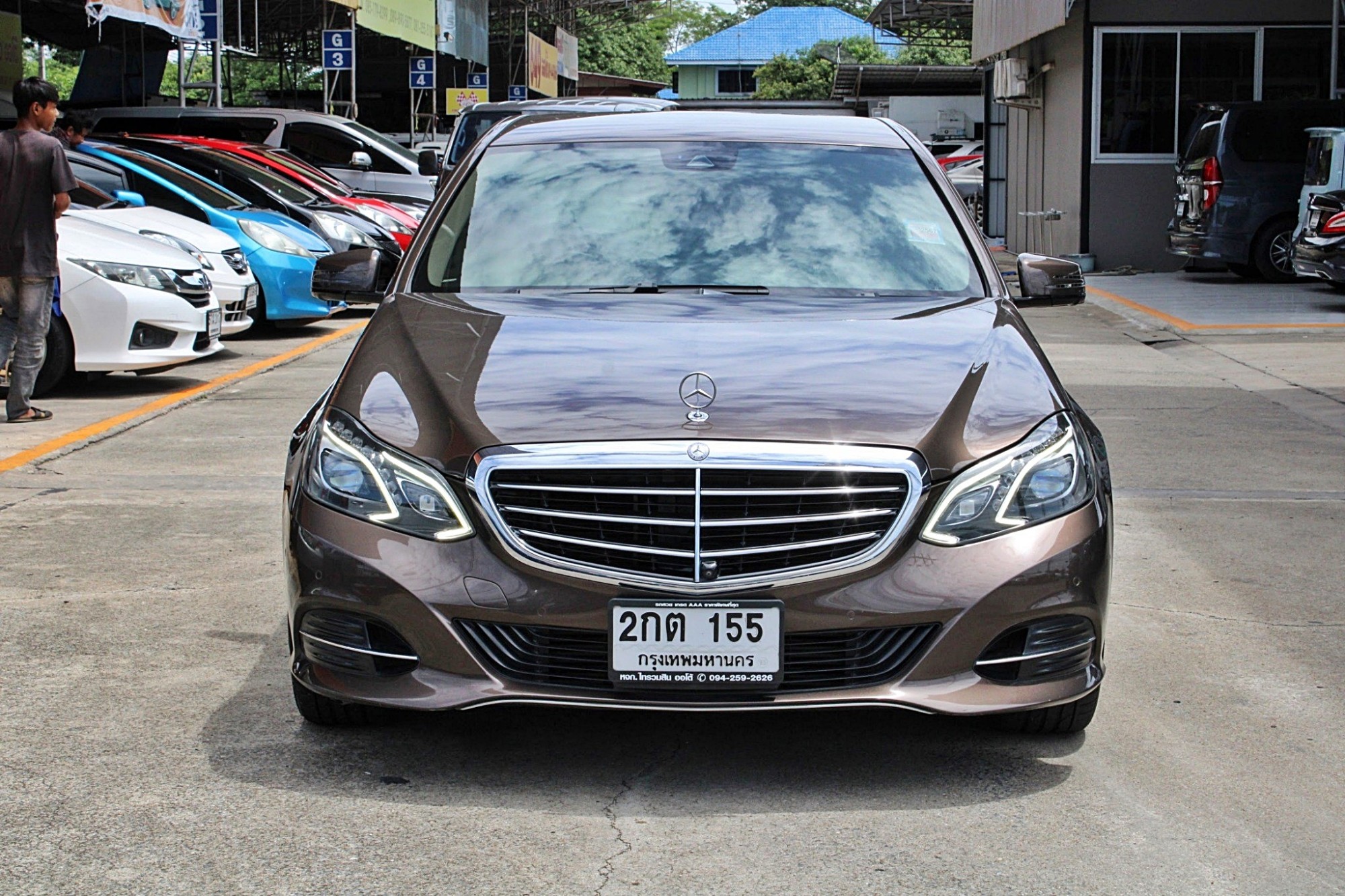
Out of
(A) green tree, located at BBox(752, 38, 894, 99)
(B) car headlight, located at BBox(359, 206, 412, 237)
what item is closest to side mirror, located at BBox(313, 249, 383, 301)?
(B) car headlight, located at BBox(359, 206, 412, 237)

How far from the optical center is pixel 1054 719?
4219 mm

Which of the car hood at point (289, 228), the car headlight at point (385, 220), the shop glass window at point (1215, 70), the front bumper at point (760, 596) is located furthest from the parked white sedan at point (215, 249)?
the shop glass window at point (1215, 70)

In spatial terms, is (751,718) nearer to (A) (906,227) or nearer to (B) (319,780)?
(B) (319,780)

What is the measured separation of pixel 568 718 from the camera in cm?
443

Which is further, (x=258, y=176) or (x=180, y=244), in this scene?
(x=258, y=176)

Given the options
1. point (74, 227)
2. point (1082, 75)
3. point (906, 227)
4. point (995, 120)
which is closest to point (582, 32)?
point (995, 120)

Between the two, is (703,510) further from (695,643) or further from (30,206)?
(30,206)

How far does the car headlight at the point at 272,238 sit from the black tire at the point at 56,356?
414 cm

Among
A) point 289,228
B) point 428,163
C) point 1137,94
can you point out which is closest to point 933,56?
point 1137,94

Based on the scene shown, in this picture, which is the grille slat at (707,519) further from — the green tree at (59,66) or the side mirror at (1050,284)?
the green tree at (59,66)

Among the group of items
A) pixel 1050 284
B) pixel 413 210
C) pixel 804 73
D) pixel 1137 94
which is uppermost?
pixel 804 73

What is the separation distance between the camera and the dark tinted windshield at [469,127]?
1962 cm

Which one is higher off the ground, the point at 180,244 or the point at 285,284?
the point at 180,244

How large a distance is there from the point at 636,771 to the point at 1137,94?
785 inches
